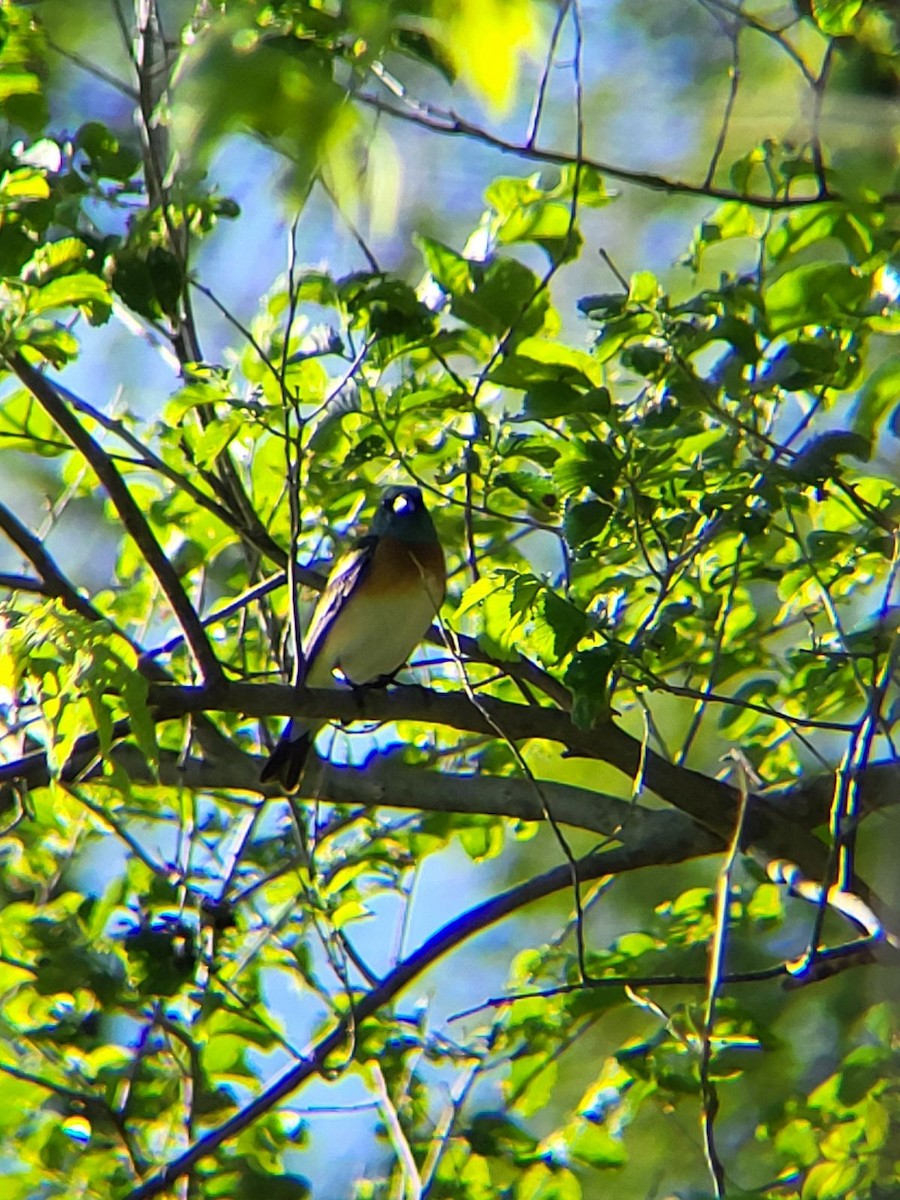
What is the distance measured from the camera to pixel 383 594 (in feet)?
17.6

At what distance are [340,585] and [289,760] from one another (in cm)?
117

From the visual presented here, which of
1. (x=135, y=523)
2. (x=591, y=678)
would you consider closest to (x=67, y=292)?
(x=135, y=523)

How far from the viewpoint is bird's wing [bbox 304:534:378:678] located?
5355 mm

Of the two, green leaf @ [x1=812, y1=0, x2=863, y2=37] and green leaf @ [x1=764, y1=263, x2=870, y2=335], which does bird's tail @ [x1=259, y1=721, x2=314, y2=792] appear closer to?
green leaf @ [x1=764, y1=263, x2=870, y2=335]

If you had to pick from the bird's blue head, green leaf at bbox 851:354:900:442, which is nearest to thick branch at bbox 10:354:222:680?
the bird's blue head

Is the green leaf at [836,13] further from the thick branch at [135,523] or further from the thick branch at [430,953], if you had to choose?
the thick branch at [430,953]

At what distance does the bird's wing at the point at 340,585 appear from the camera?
Answer: 5.36 metres

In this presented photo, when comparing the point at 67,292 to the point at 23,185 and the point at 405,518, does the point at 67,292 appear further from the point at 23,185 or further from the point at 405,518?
the point at 405,518

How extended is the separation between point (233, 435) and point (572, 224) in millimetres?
916

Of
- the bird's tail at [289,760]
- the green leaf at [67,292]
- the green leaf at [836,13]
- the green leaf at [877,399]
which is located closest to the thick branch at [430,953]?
the bird's tail at [289,760]

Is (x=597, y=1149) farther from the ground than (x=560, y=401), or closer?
closer

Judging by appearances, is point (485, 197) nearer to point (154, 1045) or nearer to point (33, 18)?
point (33, 18)

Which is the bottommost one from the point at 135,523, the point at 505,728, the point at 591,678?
the point at 591,678

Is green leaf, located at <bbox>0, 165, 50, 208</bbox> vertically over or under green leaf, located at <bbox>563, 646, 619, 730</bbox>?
over
